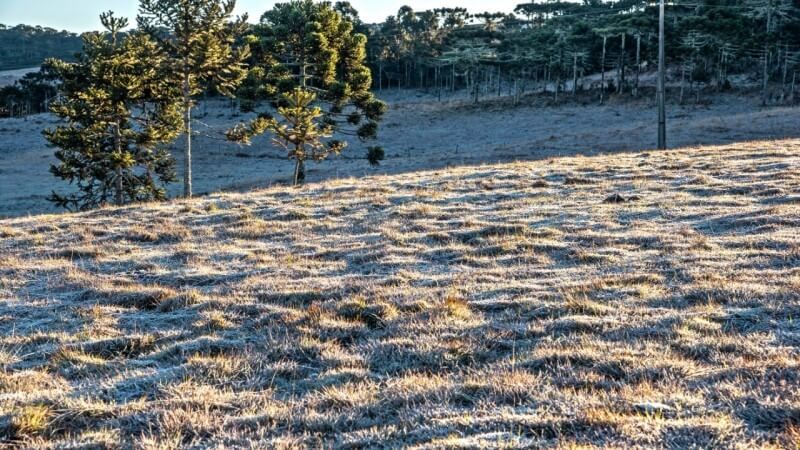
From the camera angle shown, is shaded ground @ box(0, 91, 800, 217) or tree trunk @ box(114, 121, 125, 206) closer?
tree trunk @ box(114, 121, 125, 206)

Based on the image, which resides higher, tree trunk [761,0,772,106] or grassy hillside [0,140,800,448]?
tree trunk [761,0,772,106]

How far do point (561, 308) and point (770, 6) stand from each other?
6524cm

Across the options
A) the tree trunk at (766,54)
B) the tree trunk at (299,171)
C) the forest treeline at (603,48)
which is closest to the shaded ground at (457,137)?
the tree trunk at (766,54)

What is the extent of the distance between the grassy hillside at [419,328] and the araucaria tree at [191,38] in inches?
467

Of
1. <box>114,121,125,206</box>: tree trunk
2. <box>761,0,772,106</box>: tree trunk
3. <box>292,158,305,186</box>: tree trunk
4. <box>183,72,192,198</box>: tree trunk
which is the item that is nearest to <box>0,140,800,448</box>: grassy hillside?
<box>183,72,192,198</box>: tree trunk

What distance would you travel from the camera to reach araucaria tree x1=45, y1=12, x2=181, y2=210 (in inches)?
999

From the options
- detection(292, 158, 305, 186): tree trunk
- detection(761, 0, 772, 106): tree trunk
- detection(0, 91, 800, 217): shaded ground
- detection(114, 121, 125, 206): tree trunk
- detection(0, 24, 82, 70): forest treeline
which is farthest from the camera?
detection(0, 24, 82, 70): forest treeline

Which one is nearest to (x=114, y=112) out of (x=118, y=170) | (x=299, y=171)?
(x=118, y=170)

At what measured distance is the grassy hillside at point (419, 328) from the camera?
4.38m

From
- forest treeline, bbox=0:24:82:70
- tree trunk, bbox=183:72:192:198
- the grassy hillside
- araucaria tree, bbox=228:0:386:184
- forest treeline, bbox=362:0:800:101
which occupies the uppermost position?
forest treeline, bbox=0:24:82:70

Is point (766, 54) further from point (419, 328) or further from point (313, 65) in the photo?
point (419, 328)

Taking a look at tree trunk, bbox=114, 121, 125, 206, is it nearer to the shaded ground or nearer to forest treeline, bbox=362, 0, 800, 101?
the shaded ground

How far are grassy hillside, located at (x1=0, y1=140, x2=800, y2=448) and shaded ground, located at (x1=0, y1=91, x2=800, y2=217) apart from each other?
43.2 feet

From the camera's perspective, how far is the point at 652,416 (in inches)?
166
